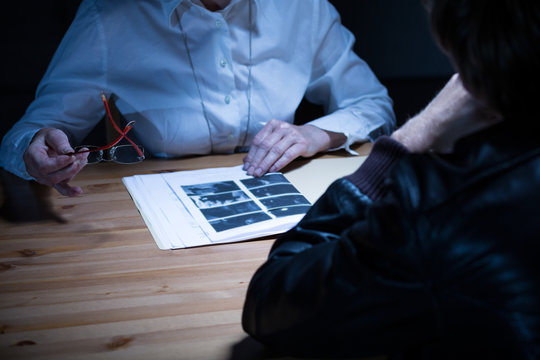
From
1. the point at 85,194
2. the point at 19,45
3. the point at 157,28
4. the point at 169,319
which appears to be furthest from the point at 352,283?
the point at 19,45

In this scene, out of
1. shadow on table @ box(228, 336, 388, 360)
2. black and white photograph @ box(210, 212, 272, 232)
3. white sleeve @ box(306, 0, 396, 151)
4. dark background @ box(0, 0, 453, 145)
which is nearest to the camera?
shadow on table @ box(228, 336, 388, 360)

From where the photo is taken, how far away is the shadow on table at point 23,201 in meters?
1.05

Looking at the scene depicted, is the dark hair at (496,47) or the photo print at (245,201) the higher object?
the dark hair at (496,47)

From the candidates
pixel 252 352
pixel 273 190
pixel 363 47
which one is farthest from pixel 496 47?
pixel 363 47

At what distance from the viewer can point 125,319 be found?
733 millimetres

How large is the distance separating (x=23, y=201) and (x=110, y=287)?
1.49ft

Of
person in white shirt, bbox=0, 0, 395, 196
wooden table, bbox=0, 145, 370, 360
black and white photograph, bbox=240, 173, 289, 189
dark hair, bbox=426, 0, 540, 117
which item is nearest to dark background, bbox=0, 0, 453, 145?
person in white shirt, bbox=0, 0, 395, 196

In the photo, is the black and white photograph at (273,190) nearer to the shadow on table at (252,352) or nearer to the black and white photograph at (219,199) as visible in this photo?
the black and white photograph at (219,199)

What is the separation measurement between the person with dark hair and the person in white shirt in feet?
2.71

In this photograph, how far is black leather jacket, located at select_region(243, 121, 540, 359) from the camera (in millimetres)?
453

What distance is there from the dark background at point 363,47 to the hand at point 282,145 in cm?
86

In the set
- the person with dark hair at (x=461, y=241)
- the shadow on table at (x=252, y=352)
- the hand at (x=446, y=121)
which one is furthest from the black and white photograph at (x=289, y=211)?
the person with dark hair at (x=461, y=241)

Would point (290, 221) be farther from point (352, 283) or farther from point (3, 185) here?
point (3, 185)

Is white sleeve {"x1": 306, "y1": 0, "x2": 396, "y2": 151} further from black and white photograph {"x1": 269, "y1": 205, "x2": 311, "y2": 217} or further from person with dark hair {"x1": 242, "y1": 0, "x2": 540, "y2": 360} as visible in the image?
person with dark hair {"x1": 242, "y1": 0, "x2": 540, "y2": 360}
